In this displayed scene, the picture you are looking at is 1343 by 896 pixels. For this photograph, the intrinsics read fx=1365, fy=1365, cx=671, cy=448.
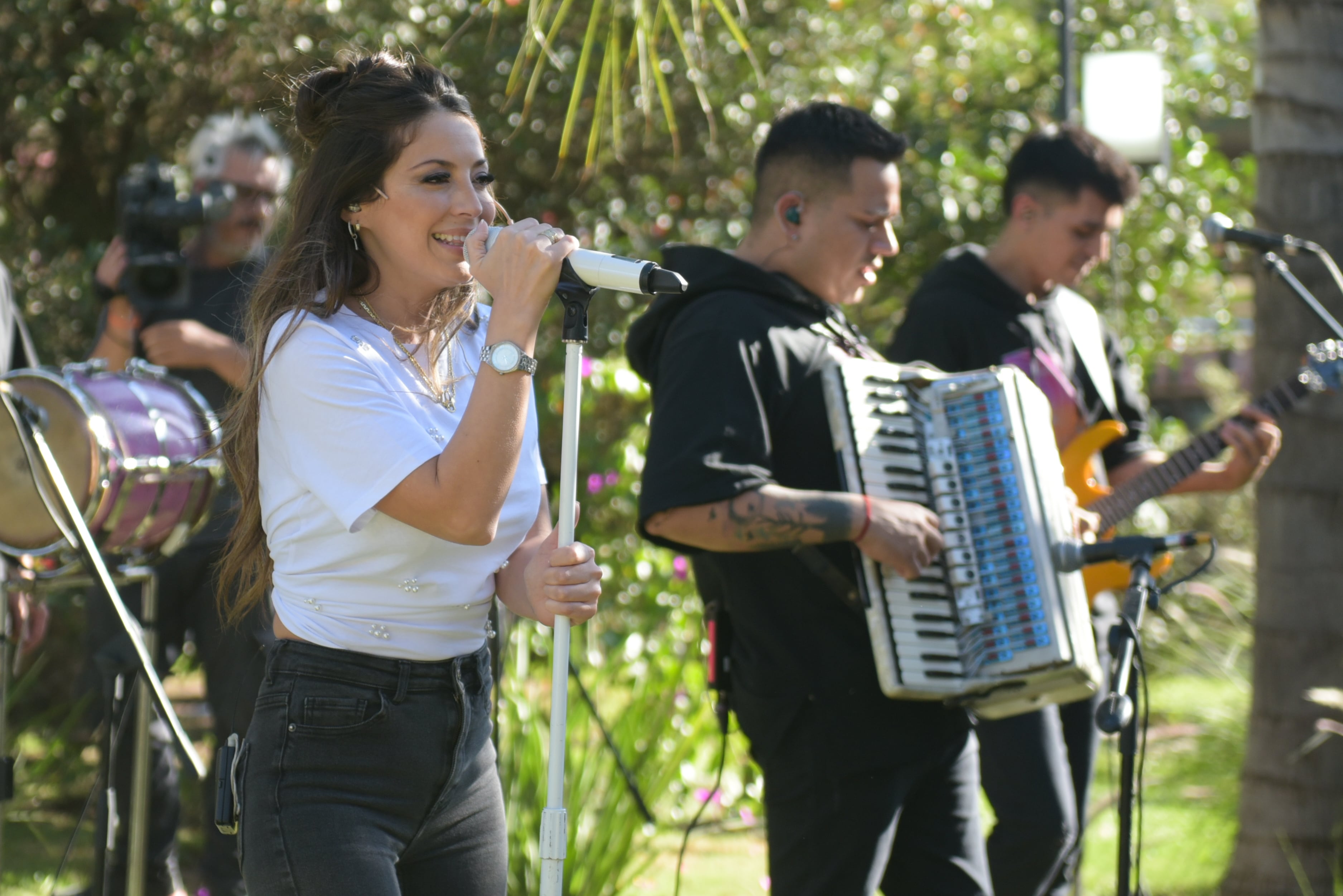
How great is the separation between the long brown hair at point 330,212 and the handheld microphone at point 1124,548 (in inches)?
50.8

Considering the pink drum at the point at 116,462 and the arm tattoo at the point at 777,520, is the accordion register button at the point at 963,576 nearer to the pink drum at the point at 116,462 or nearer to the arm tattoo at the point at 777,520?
the arm tattoo at the point at 777,520

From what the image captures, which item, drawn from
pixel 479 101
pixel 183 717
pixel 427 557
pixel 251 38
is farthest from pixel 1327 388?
pixel 183 717

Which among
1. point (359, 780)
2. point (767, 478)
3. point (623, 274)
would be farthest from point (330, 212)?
point (767, 478)

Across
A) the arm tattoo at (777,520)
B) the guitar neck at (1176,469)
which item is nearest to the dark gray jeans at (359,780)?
the arm tattoo at (777,520)

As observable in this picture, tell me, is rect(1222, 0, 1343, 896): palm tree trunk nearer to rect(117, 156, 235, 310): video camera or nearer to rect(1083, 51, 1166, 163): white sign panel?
rect(1083, 51, 1166, 163): white sign panel

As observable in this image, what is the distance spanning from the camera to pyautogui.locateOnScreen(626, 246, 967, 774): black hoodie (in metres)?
2.62

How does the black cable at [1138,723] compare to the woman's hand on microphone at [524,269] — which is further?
the black cable at [1138,723]

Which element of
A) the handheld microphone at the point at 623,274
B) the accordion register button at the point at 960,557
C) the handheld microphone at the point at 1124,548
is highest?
the handheld microphone at the point at 623,274

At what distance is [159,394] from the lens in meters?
3.36

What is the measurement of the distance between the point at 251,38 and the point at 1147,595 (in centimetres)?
437

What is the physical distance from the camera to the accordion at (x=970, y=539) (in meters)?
2.63

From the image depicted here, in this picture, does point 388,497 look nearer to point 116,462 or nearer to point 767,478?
point 767,478

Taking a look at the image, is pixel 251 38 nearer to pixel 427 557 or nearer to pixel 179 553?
pixel 179 553

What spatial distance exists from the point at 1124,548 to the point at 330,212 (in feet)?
5.10
